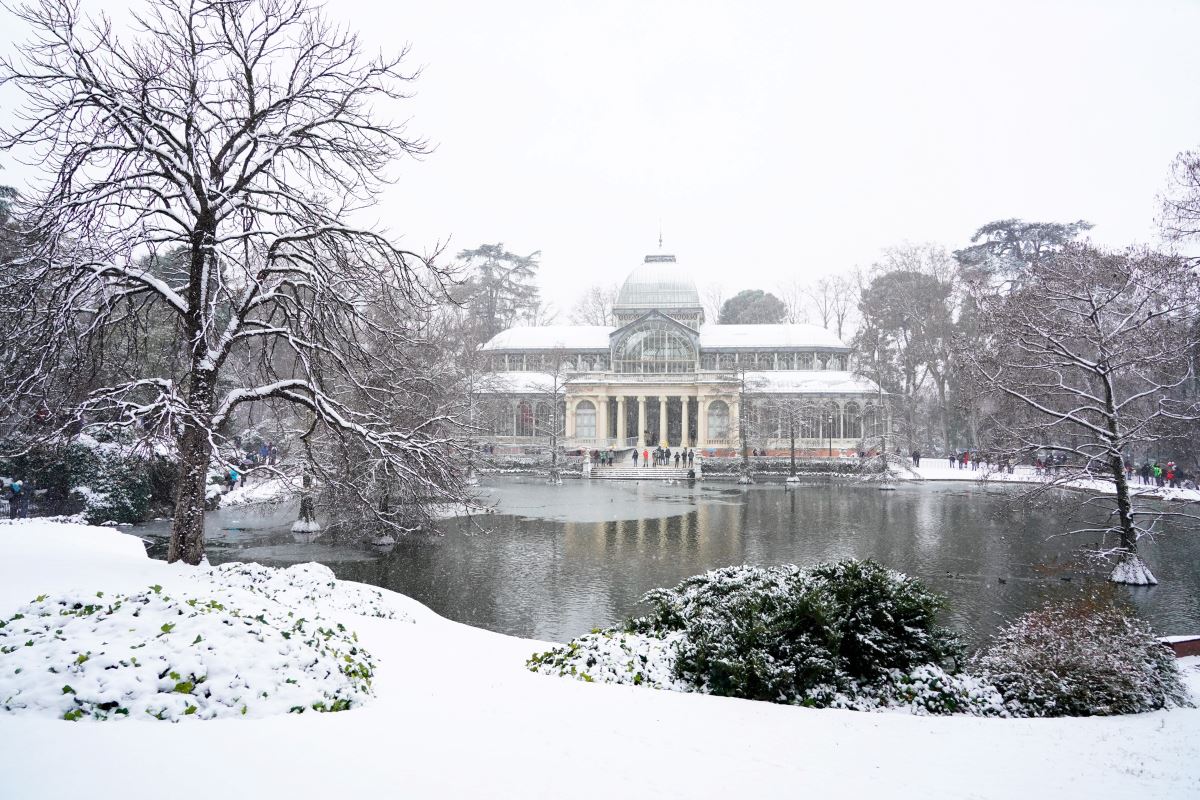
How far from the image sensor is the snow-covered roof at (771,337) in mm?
46781

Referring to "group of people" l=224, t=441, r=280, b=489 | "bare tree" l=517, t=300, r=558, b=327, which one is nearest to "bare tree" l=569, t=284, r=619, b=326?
"bare tree" l=517, t=300, r=558, b=327

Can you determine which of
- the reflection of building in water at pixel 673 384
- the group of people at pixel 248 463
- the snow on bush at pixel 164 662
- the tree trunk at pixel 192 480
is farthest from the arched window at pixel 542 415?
the snow on bush at pixel 164 662

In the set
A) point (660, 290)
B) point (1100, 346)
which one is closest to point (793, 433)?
point (660, 290)

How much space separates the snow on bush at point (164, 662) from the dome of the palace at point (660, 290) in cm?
4682

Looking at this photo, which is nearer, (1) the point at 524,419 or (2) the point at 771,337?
(1) the point at 524,419

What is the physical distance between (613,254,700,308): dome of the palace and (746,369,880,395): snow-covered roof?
30.2 feet

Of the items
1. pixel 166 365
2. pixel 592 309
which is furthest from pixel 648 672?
pixel 592 309

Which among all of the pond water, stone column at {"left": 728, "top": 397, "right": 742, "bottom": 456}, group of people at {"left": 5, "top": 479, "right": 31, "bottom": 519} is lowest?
the pond water

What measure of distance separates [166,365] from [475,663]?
16345 mm

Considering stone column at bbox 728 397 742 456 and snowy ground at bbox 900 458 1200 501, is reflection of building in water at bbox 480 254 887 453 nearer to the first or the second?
stone column at bbox 728 397 742 456

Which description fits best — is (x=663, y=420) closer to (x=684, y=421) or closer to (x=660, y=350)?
(x=684, y=421)

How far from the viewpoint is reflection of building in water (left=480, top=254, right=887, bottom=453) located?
40969 mm

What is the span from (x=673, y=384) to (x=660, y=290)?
33.1 feet

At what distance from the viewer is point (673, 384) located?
4419cm
